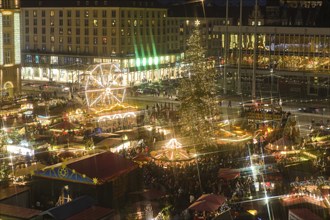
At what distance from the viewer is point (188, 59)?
3145 cm

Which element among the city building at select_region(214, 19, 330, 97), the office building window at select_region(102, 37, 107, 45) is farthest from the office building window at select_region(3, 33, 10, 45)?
the city building at select_region(214, 19, 330, 97)

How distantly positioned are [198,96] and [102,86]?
34.1ft

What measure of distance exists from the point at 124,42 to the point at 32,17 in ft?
58.2

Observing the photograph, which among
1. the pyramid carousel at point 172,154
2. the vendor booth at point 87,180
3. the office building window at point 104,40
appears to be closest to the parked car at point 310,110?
the pyramid carousel at point 172,154

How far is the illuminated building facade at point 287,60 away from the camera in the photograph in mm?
61469

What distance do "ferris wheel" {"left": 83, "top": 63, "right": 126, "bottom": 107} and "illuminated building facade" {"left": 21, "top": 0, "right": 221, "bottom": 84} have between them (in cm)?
3475

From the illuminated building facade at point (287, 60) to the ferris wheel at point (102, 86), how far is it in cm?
2624

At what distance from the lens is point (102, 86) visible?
3891 centimetres

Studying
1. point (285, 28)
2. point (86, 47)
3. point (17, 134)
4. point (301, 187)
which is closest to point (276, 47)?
point (285, 28)

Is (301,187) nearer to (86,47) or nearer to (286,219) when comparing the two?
(286,219)

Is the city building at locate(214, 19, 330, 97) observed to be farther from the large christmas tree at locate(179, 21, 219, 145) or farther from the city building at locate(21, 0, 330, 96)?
the large christmas tree at locate(179, 21, 219, 145)

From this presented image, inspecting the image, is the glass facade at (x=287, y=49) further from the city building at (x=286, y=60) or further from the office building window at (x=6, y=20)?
the office building window at (x=6, y=20)

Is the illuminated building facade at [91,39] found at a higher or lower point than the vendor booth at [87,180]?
higher

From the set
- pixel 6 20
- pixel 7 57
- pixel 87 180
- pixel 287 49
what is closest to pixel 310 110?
pixel 287 49
